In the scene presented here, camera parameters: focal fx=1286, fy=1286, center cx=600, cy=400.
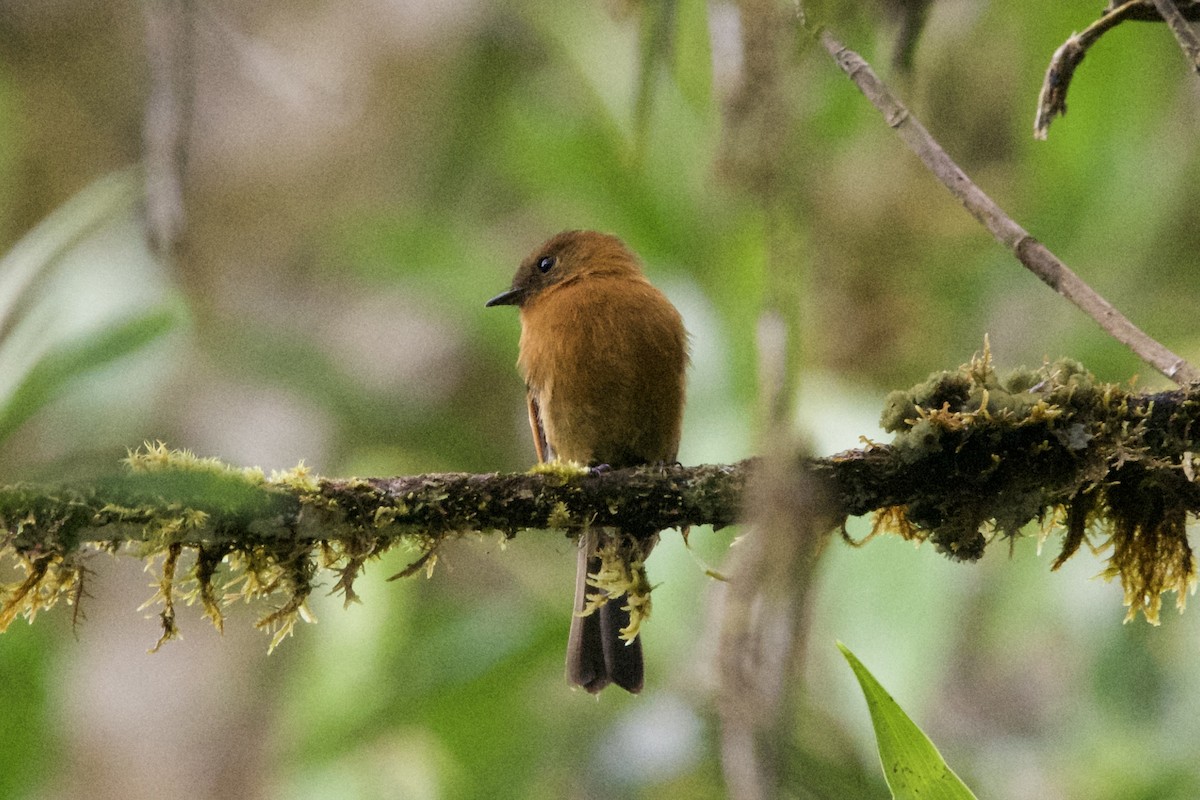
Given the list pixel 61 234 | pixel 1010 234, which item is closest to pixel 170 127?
pixel 61 234

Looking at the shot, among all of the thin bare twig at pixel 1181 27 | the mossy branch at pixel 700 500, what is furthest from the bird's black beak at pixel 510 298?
the thin bare twig at pixel 1181 27

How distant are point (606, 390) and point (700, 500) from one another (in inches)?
47.7

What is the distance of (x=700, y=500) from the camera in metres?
2.33

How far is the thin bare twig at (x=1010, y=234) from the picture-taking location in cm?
214

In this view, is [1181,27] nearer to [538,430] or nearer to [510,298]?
[538,430]

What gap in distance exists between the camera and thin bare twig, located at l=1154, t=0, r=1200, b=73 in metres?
2.11

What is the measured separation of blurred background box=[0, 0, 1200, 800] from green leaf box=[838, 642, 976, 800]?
69cm

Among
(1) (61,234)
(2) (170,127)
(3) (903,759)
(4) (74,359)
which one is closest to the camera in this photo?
(3) (903,759)

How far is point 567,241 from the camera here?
4.18 meters

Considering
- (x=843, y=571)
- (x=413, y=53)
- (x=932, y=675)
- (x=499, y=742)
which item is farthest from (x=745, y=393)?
(x=413, y=53)

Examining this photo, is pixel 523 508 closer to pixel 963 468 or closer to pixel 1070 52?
pixel 963 468

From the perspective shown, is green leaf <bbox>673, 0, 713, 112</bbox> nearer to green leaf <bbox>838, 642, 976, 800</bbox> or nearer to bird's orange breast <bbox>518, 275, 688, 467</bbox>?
Result: bird's orange breast <bbox>518, 275, 688, 467</bbox>

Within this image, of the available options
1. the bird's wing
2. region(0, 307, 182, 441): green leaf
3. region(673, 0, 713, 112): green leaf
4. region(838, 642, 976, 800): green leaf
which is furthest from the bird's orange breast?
region(838, 642, 976, 800): green leaf

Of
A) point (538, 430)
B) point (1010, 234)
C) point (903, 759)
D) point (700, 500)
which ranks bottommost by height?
point (903, 759)
